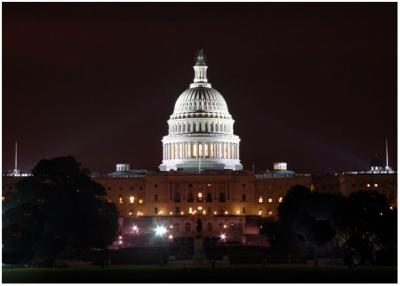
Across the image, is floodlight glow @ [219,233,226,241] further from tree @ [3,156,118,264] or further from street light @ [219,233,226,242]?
tree @ [3,156,118,264]

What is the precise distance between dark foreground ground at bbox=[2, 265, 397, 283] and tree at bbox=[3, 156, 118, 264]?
41.8 ft

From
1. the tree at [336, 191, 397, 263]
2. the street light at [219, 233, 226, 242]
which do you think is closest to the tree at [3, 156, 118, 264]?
the tree at [336, 191, 397, 263]

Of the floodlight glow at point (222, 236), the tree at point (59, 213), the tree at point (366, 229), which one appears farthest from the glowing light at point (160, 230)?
the tree at point (366, 229)

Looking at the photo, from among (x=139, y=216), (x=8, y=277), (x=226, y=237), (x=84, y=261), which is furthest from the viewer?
(x=139, y=216)

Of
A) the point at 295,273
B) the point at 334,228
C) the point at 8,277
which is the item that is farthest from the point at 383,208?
the point at 8,277

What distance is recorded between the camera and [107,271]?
10625 cm

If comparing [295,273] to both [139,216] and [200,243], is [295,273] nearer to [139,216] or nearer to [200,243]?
[200,243]

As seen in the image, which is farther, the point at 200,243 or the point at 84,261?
the point at 200,243

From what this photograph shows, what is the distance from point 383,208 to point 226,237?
55994 millimetres

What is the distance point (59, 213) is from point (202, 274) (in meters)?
36.6

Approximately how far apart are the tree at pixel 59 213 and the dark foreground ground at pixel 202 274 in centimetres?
1273

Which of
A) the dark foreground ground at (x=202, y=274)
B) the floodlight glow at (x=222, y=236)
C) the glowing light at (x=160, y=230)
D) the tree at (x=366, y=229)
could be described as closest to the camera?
the dark foreground ground at (x=202, y=274)

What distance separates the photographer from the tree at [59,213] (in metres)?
125

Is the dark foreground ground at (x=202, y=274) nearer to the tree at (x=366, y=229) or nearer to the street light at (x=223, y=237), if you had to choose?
the tree at (x=366, y=229)
